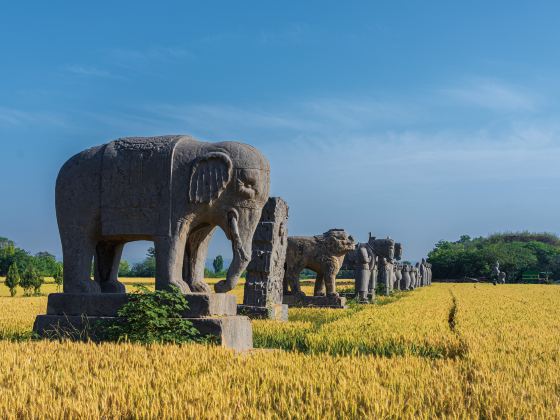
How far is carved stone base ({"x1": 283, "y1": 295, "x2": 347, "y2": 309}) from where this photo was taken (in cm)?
2022

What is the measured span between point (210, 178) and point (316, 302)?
12.1 metres

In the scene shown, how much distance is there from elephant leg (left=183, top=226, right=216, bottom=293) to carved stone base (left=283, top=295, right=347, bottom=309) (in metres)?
10.7

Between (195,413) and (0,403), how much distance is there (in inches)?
59.1

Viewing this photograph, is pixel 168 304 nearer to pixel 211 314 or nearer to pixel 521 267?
pixel 211 314

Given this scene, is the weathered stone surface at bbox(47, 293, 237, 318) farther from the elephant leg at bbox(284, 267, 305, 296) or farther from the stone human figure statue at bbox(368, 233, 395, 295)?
the stone human figure statue at bbox(368, 233, 395, 295)

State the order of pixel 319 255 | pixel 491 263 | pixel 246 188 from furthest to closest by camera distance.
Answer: pixel 491 263 → pixel 319 255 → pixel 246 188

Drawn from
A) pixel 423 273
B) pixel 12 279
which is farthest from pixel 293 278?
pixel 423 273

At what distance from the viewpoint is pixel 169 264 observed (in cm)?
882

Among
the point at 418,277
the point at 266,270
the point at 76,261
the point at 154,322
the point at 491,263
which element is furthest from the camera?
the point at 491,263

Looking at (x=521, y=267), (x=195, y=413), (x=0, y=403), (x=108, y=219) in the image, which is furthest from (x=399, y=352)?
(x=521, y=267)

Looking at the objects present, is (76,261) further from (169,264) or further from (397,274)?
(397,274)

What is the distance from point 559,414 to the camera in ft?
15.9

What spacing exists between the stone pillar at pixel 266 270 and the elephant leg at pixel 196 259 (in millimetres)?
5657

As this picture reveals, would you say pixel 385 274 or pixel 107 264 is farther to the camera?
pixel 385 274
